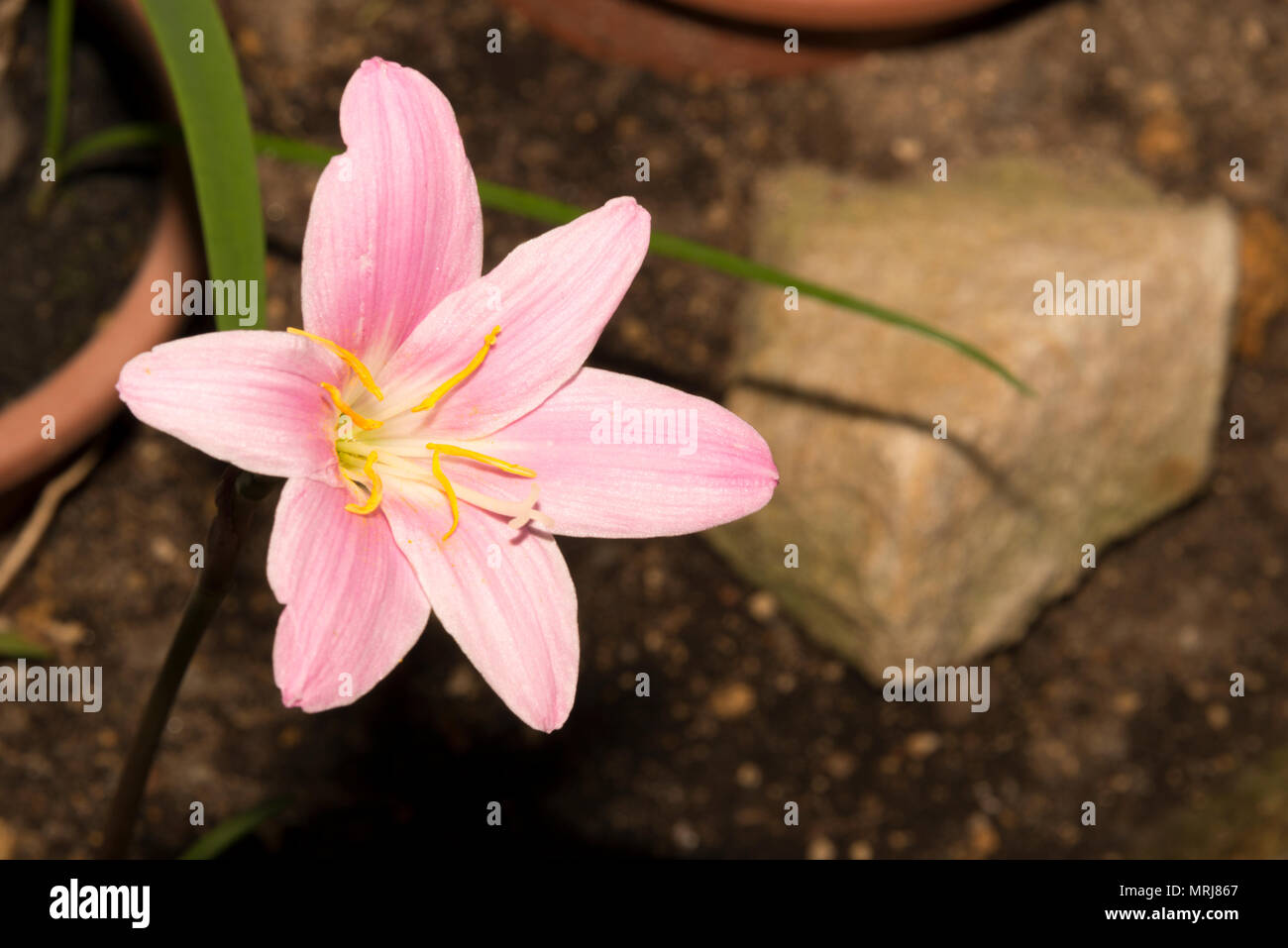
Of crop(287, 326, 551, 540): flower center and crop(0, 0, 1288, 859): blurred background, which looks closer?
crop(287, 326, 551, 540): flower center

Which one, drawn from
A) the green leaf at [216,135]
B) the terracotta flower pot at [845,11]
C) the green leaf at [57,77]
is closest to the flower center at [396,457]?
the green leaf at [216,135]

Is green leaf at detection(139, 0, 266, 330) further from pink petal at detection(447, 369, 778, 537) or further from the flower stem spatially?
pink petal at detection(447, 369, 778, 537)

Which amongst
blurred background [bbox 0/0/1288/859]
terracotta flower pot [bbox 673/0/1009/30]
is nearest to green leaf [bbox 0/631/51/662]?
blurred background [bbox 0/0/1288/859]

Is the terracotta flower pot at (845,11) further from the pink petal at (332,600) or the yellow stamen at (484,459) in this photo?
the pink petal at (332,600)

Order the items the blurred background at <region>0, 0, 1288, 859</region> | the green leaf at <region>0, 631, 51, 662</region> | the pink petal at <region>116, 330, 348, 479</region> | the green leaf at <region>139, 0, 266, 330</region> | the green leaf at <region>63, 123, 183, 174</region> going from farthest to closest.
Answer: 1. the blurred background at <region>0, 0, 1288, 859</region>
2. the green leaf at <region>0, 631, 51, 662</region>
3. the green leaf at <region>63, 123, 183, 174</region>
4. the green leaf at <region>139, 0, 266, 330</region>
5. the pink petal at <region>116, 330, 348, 479</region>
